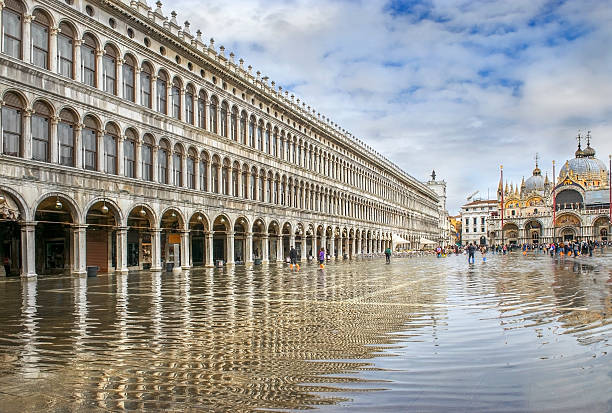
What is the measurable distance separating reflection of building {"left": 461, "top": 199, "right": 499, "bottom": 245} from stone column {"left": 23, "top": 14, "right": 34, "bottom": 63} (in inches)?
7038

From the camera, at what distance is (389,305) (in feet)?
47.8

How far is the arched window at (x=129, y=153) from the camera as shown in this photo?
3358 centimetres

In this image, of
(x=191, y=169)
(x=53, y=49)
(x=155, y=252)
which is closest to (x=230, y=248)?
(x=191, y=169)

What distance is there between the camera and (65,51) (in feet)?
96.0

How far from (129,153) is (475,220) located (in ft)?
576

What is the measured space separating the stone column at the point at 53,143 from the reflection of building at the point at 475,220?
177 metres

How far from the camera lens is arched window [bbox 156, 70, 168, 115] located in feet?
121

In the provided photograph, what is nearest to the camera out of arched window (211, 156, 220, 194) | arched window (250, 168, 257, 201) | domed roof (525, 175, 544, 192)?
arched window (211, 156, 220, 194)

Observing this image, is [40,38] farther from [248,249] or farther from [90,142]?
[248,249]

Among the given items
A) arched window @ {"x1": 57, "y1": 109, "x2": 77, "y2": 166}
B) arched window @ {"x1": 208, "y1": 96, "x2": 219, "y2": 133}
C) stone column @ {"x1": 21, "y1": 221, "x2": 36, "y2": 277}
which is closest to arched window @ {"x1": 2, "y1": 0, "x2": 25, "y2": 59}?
arched window @ {"x1": 57, "y1": 109, "x2": 77, "y2": 166}

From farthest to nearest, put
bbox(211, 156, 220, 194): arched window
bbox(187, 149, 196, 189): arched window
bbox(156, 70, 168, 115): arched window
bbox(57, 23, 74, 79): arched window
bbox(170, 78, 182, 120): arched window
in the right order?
1. bbox(211, 156, 220, 194): arched window
2. bbox(187, 149, 196, 189): arched window
3. bbox(170, 78, 182, 120): arched window
4. bbox(156, 70, 168, 115): arched window
5. bbox(57, 23, 74, 79): arched window

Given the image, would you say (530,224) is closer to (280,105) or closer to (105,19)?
(280,105)

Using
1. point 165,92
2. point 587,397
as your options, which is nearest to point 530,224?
point 165,92

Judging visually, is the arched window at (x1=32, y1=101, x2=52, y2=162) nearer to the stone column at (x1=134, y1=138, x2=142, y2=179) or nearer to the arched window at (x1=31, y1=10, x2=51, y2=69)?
the arched window at (x1=31, y1=10, x2=51, y2=69)
